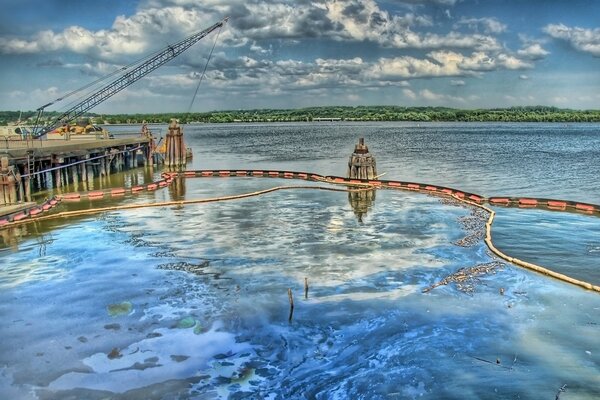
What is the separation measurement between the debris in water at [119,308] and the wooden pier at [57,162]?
55.7 feet

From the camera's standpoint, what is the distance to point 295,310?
16922 mm

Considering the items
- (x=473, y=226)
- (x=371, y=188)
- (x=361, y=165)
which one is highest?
(x=361, y=165)

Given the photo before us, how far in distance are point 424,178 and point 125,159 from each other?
3281 centimetres

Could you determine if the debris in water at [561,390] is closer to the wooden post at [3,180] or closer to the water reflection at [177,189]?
the wooden post at [3,180]

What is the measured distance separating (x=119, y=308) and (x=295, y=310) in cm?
548

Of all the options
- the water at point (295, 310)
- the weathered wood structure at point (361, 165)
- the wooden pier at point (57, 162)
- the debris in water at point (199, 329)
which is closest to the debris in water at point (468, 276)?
the water at point (295, 310)

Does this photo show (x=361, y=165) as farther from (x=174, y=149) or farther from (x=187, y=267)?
(x=174, y=149)

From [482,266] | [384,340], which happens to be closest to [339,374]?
[384,340]

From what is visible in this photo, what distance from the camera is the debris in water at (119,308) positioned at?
1670 centimetres

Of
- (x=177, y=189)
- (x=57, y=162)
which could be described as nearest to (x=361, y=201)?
(x=177, y=189)

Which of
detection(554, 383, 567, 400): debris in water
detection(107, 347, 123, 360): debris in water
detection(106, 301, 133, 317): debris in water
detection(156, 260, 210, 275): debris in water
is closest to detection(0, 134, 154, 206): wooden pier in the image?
detection(156, 260, 210, 275): debris in water

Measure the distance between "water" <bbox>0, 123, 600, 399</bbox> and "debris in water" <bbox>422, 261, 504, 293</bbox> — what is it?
0.33 m

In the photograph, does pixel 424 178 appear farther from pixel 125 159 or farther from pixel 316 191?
pixel 125 159

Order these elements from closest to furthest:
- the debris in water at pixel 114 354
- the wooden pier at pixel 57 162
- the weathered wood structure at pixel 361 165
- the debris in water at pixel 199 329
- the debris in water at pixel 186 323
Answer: the debris in water at pixel 114 354 → the debris in water at pixel 199 329 → the debris in water at pixel 186 323 → the wooden pier at pixel 57 162 → the weathered wood structure at pixel 361 165
